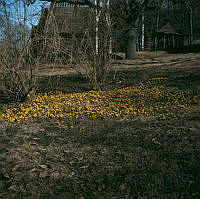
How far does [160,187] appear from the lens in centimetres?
282

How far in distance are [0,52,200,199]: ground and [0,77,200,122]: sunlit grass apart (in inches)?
1.9

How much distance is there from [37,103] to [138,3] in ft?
40.9

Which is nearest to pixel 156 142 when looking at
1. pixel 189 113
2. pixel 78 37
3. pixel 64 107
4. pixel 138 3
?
pixel 189 113

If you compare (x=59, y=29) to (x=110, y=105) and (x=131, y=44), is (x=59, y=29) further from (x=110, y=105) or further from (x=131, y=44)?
(x=131, y=44)

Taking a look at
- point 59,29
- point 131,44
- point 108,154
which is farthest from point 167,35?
point 108,154

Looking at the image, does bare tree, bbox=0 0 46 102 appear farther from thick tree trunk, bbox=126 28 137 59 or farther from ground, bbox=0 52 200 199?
thick tree trunk, bbox=126 28 137 59

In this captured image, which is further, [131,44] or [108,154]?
[131,44]

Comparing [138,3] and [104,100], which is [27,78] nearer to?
[104,100]

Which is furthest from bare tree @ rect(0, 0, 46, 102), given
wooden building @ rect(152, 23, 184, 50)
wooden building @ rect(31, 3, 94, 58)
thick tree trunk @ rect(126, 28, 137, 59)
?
wooden building @ rect(152, 23, 184, 50)

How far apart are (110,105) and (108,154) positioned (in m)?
2.86

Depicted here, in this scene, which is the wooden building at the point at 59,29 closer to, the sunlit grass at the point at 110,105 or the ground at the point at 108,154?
the sunlit grass at the point at 110,105

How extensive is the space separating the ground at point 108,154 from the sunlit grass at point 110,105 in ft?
0.16

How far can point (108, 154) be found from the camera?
12.3ft

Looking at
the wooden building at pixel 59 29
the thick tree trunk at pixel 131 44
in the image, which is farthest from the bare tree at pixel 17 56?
the thick tree trunk at pixel 131 44
